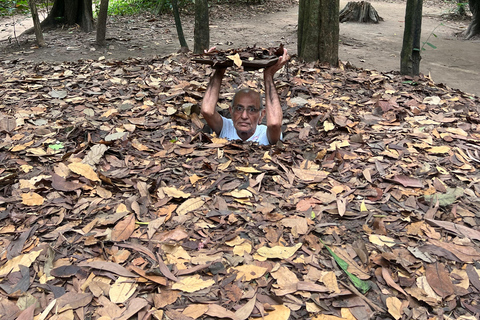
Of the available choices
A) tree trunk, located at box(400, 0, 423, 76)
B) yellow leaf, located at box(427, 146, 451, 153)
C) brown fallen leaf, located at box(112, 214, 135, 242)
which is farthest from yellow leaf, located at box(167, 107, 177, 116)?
tree trunk, located at box(400, 0, 423, 76)

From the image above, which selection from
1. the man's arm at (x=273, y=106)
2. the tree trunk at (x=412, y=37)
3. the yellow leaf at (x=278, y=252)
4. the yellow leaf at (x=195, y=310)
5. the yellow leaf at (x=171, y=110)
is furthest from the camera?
the tree trunk at (x=412, y=37)

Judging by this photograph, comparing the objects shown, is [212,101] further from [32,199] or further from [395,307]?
[395,307]

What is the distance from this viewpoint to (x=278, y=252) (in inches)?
84.4

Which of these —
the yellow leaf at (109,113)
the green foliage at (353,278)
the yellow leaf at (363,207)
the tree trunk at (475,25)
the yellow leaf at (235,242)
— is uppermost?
the tree trunk at (475,25)

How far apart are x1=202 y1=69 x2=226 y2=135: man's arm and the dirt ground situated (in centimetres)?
368

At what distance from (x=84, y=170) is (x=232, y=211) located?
1.21 meters

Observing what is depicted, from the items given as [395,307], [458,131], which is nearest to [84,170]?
[395,307]

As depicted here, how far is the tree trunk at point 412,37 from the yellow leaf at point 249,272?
4.49m

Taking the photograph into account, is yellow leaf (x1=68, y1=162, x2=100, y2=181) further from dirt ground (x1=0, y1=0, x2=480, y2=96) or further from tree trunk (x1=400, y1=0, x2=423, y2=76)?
tree trunk (x1=400, y1=0, x2=423, y2=76)

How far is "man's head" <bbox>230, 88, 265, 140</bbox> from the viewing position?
12.0ft

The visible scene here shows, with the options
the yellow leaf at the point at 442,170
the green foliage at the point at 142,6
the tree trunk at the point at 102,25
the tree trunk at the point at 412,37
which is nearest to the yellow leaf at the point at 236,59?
the yellow leaf at the point at 442,170

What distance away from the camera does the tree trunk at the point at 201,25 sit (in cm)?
569

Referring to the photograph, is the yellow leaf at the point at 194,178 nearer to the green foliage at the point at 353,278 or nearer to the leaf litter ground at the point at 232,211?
the leaf litter ground at the point at 232,211

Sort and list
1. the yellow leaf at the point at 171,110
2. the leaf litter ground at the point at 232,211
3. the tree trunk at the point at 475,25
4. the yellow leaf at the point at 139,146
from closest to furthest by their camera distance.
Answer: the leaf litter ground at the point at 232,211
the yellow leaf at the point at 139,146
the yellow leaf at the point at 171,110
the tree trunk at the point at 475,25
